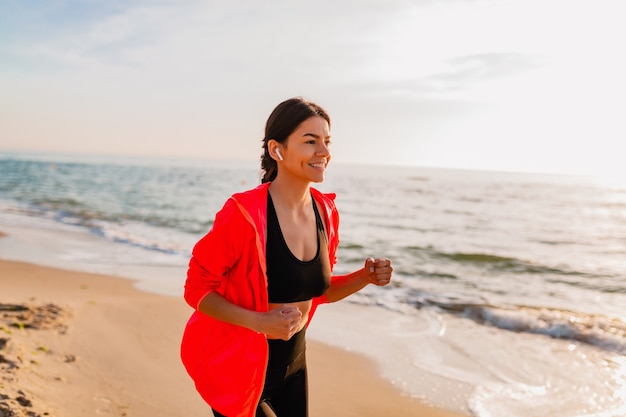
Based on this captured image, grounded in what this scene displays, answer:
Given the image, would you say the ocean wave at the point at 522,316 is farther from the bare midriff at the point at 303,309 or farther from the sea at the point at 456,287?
the bare midriff at the point at 303,309

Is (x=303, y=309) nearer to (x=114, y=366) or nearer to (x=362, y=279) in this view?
(x=362, y=279)

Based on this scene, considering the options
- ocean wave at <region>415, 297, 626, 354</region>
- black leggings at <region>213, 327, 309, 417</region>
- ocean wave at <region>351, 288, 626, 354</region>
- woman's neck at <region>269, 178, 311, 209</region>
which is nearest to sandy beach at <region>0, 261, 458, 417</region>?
black leggings at <region>213, 327, 309, 417</region>

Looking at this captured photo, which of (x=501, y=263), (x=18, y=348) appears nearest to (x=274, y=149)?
(x=18, y=348)

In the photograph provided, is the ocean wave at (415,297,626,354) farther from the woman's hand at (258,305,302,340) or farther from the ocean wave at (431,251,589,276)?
the woman's hand at (258,305,302,340)

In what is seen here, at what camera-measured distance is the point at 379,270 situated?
2.71 meters

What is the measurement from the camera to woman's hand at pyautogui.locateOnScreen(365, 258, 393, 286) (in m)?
2.70

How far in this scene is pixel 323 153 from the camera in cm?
247

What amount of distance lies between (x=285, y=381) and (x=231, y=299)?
1.97 ft

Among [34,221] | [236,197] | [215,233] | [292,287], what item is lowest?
[34,221]

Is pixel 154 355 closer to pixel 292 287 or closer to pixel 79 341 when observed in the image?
pixel 79 341

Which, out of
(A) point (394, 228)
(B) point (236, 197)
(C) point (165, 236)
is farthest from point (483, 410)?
(A) point (394, 228)

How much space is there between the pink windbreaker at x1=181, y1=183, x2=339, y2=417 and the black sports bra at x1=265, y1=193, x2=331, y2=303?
2.9 inches

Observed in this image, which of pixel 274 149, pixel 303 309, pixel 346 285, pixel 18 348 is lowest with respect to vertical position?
pixel 18 348

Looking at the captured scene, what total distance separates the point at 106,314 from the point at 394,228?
1350cm
